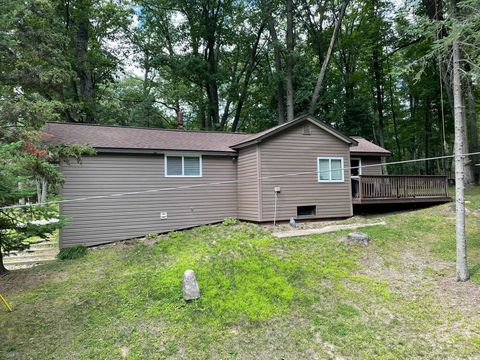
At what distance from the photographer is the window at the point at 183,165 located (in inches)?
417

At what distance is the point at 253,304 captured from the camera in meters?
5.54

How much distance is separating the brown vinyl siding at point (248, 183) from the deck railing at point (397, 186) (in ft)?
14.5

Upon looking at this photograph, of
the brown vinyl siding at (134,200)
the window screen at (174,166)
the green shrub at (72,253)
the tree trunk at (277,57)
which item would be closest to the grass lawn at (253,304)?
the green shrub at (72,253)

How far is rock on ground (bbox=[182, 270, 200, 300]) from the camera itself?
18.4ft

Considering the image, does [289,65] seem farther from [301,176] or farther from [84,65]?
[84,65]

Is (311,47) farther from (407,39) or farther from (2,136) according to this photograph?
(2,136)

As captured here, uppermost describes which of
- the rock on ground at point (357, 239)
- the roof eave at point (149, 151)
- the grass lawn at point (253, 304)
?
the roof eave at point (149, 151)

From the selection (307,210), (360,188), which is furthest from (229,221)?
(360,188)

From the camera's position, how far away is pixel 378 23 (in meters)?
22.0

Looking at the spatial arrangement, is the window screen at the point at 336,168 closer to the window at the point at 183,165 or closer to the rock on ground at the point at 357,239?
the rock on ground at the point at 357,239

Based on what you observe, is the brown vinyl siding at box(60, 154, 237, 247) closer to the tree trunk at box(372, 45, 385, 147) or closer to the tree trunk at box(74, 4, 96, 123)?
the tree trunk at box(74, 4, 96, 123)

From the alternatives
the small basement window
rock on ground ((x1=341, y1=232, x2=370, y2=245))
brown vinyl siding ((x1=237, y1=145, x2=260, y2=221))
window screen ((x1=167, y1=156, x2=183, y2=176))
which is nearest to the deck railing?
the small basement window

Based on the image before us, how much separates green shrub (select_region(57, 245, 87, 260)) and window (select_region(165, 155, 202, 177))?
11.4 feet

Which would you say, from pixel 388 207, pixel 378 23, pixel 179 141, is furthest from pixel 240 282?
pixel 378 23
